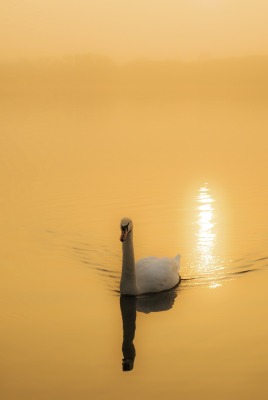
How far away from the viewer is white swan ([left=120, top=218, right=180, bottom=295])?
13.8m

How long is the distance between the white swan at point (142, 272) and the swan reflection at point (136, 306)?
0.32 feet

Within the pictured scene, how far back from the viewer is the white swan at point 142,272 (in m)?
13.8

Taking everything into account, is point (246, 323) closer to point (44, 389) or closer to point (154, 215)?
point (44, 389)

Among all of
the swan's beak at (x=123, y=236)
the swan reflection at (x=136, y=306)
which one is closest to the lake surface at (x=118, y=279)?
the swan reflection at (x=136, y=306)

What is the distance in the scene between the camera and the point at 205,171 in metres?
30.0

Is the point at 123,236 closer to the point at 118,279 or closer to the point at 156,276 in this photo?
the point at 156,276

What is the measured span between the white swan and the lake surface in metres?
0.19

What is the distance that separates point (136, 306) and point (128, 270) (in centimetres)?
59

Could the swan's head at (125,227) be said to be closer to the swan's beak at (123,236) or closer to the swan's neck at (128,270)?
the swan's beak at (123,236)

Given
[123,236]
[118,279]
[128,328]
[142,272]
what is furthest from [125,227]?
[118,279]

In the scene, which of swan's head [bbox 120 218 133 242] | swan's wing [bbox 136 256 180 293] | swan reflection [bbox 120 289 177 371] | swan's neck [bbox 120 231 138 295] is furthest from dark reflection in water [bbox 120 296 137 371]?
swan's head [bbox 120 218 133 242]

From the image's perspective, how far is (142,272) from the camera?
14.3 m

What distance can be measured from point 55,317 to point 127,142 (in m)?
28.0

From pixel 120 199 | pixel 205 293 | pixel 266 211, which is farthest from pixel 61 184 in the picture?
pixel 205 293
